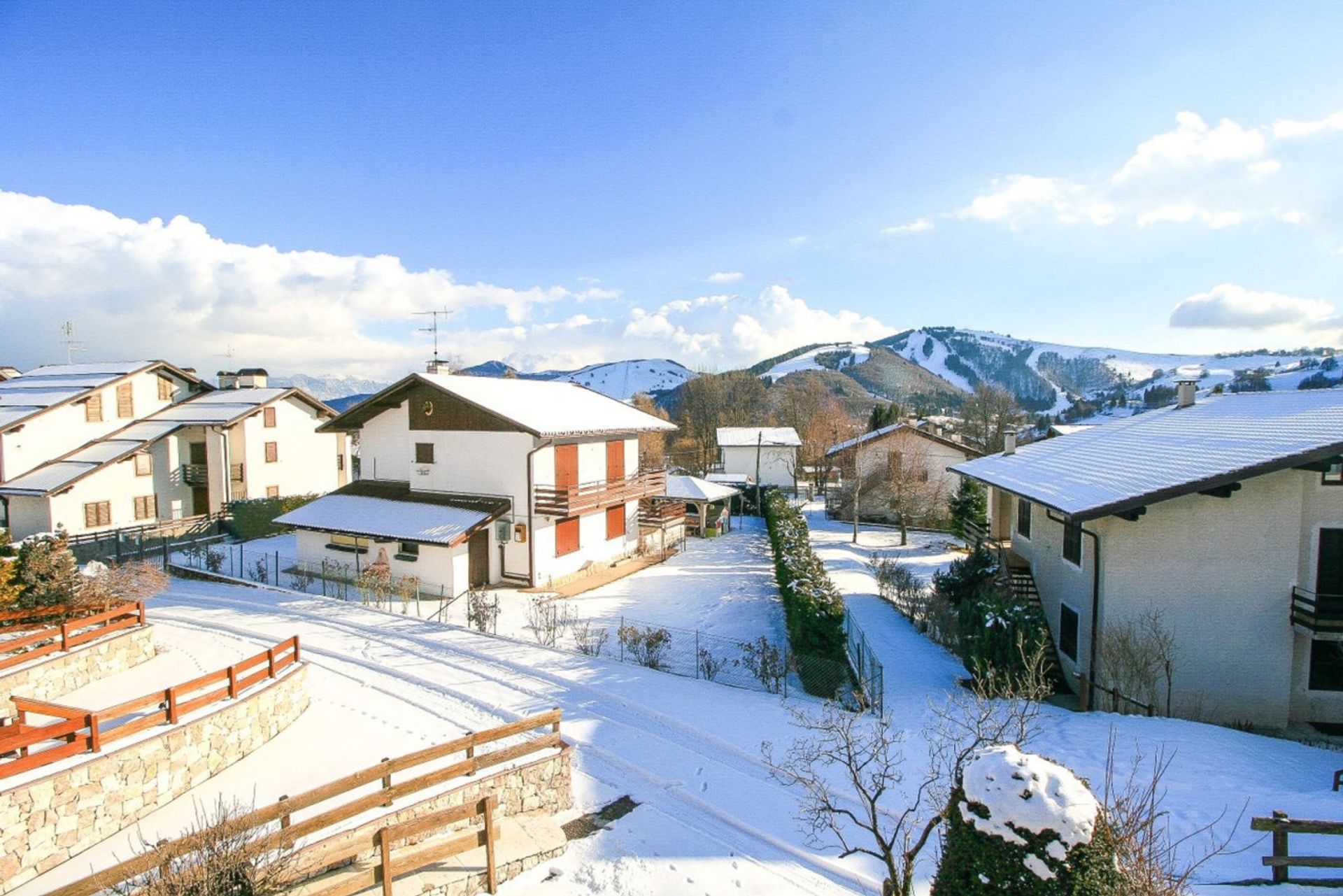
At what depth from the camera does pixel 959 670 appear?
626 inches

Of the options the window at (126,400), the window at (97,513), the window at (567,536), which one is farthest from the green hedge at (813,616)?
the window at (126,400)

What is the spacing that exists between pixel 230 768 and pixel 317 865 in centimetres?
490

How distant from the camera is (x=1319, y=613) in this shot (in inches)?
500

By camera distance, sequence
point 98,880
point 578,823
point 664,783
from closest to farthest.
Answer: point 98,880, point 578,823, point 664,783

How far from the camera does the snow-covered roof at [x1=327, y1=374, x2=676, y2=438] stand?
23641 mm

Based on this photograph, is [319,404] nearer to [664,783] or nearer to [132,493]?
[132,493]

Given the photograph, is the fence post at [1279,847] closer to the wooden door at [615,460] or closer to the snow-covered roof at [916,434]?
the wooden door at [615,460]

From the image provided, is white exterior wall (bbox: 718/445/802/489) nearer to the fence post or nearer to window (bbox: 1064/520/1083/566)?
window (bbox: 1064/520/1083/566)

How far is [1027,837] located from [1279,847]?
542 cm

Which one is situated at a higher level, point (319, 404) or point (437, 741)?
point (319, 404)

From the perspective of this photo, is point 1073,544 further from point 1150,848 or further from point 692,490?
point 692,490

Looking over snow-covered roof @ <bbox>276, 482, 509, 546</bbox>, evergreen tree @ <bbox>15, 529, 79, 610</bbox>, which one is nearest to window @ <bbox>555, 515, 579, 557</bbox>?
snow-covered roof @ <bbox>276, 482, 509, 546</bbox>

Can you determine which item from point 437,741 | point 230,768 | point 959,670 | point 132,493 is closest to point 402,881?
point 437,741

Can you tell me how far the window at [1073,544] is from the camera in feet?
51.5
